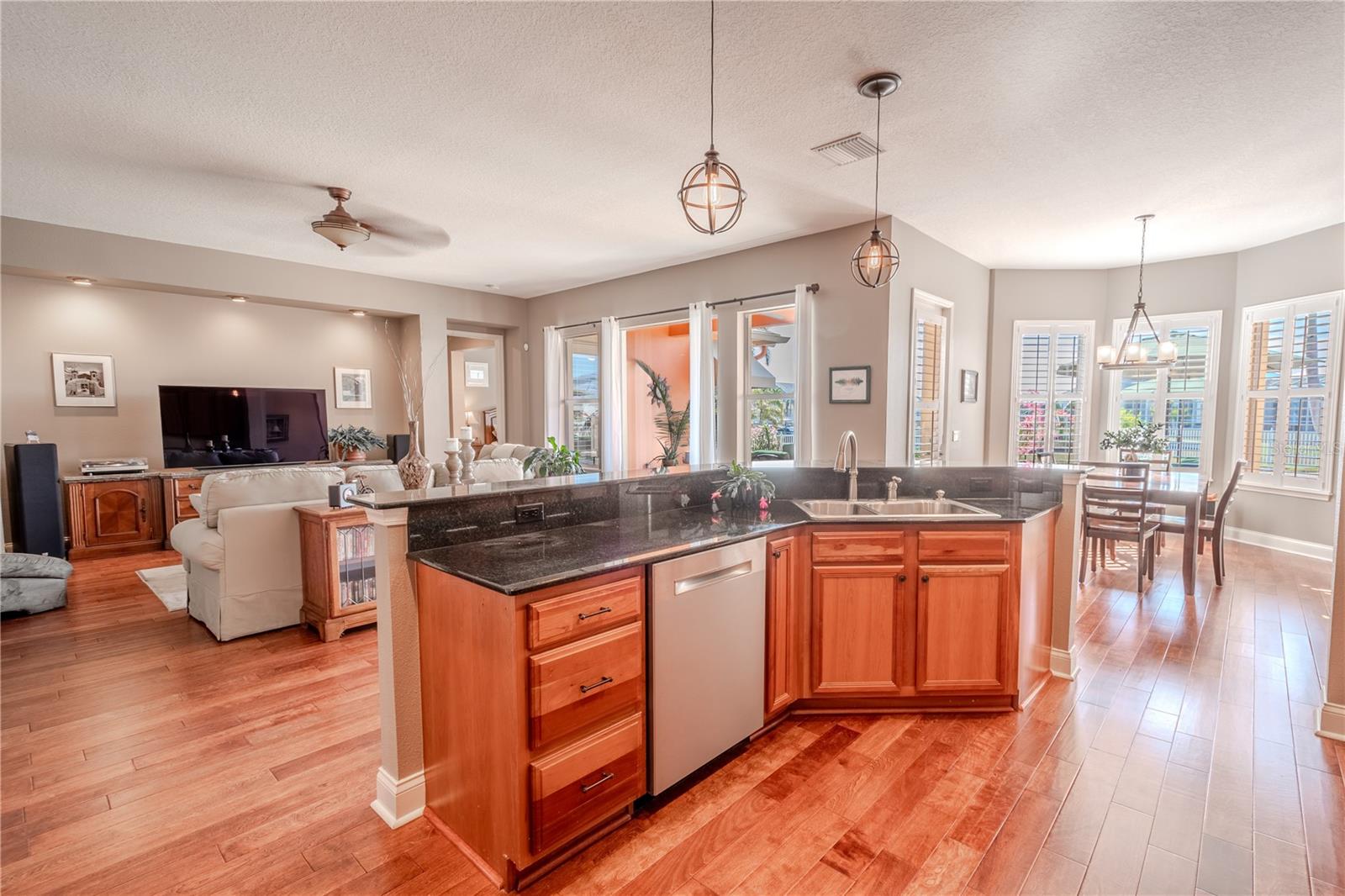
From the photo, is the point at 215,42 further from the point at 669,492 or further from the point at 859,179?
the point at 859,179

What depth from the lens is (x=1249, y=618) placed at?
3.89m

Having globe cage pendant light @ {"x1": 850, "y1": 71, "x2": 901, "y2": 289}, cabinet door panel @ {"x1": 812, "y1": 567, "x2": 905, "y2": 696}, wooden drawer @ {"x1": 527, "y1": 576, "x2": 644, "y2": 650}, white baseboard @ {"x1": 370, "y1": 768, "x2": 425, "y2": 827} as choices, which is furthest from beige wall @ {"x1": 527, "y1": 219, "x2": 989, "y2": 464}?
white baseboard @ {"x1": 370, "y1": 768, "x2": 425, "y2": 827}

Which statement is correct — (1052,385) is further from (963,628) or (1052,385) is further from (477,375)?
(477,375)

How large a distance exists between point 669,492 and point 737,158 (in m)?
1.93

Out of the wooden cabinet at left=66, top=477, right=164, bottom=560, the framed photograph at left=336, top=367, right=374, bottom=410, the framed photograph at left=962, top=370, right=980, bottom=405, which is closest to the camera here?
the wooden cabinet at left=66, top=477, right=164, bottom=560

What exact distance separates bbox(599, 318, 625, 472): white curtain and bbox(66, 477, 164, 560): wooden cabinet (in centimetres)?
439

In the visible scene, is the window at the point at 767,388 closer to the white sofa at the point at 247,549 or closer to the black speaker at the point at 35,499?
the white sofa at the point at 247,549

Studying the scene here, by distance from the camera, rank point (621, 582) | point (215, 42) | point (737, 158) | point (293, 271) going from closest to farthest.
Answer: point (621, 582), point (215, 42), point (737, 158), point (293, 271)

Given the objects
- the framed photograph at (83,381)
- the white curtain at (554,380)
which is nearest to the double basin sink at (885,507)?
the white curtain at (554,380)

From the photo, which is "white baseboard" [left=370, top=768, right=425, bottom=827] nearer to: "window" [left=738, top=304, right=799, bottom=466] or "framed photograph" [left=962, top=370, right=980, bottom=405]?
"window" [left=738, top=304, right=799, bottom=466]

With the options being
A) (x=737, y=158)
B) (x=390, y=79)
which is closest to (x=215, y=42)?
(x=390, y=79)

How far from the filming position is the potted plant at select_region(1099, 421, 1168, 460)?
623 cm

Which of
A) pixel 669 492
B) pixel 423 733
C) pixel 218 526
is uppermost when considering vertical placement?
pixel 669 492

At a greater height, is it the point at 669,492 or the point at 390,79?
the point at 390,79
